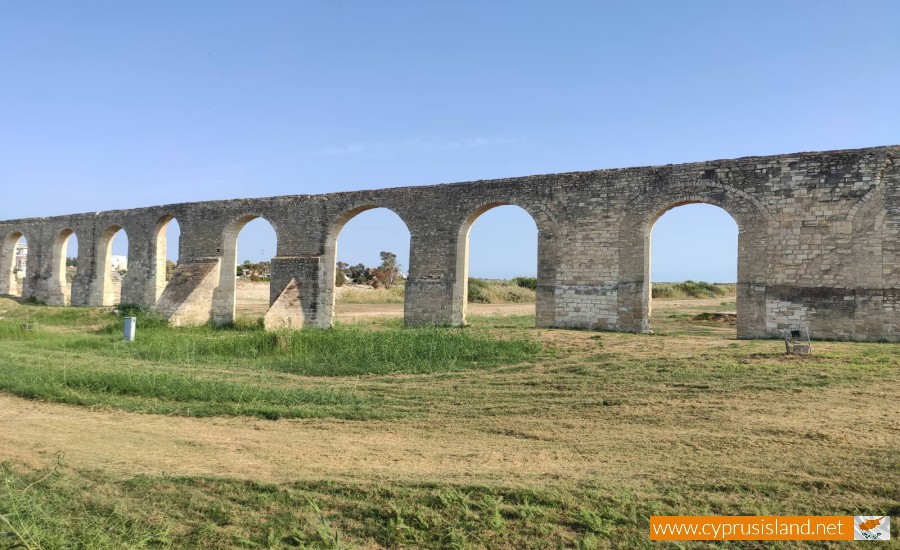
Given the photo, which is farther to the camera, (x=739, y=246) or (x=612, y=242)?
(x=612, y=242)

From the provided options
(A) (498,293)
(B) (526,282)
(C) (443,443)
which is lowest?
(C) (443,443)

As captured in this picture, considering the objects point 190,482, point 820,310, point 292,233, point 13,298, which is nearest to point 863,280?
point 820,310

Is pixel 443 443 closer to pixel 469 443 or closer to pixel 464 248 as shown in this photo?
pixel 469 443

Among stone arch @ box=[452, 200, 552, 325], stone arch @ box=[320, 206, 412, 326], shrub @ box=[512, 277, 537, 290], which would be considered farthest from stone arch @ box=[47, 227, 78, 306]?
shrub @ box=[512, 277, 537, 290]

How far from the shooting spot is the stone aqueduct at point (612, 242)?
33.6 feet

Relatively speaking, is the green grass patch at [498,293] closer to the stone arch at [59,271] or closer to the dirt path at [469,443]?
the stone arch at [59,271]

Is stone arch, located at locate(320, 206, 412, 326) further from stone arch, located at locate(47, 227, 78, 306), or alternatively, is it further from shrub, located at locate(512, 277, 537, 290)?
shrub, located at locate(512, 277, 537, 290)

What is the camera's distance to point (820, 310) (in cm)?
1045

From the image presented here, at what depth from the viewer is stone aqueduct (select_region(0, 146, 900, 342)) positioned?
1023 cm

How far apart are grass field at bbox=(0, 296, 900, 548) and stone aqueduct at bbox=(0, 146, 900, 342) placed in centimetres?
140

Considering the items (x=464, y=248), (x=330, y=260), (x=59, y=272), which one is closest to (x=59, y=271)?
(x=59, y=272)

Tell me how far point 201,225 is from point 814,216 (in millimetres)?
15632

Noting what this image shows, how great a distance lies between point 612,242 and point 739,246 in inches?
92.7

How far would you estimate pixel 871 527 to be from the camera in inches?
133
